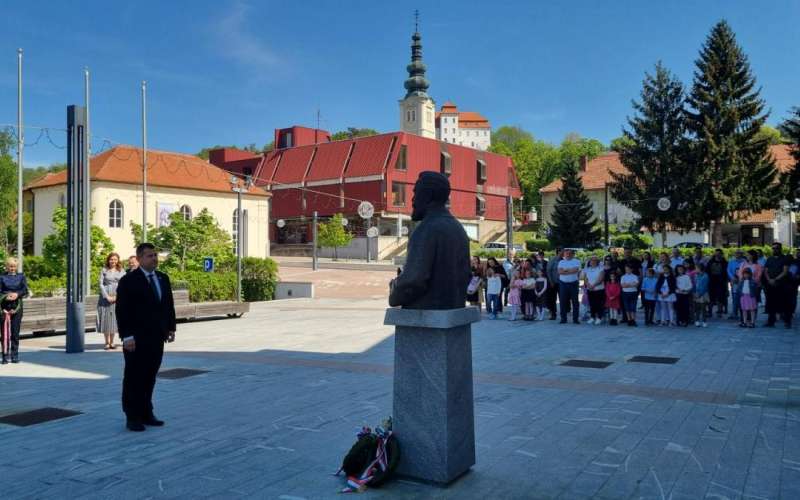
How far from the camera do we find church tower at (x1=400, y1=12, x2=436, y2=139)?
301 feet

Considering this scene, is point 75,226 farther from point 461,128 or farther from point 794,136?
point 461,128

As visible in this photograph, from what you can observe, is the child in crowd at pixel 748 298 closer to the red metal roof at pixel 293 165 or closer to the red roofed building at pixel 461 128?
the red metal roof at pixel 293 165

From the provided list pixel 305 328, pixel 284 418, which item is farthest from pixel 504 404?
pixel 305 328

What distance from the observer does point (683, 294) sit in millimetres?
15047

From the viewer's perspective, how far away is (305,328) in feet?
→ 51.8

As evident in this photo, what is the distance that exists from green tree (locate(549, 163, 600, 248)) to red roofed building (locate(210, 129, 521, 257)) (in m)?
15.9

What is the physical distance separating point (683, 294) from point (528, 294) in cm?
376

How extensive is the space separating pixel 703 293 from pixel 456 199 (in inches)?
2047

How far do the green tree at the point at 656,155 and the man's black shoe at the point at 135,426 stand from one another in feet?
134

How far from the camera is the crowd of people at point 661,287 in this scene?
14672 mm

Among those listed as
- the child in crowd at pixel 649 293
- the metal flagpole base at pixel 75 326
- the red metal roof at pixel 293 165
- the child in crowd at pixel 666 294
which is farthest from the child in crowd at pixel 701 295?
the red metal roof at pixel 293 165

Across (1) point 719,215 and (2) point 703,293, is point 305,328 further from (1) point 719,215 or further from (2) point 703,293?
(1) point 719,215

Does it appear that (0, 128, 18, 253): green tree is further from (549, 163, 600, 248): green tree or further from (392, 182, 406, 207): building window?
(549, 163, 600, 248): green tree

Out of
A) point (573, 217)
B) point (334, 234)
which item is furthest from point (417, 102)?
point (573, 217)
